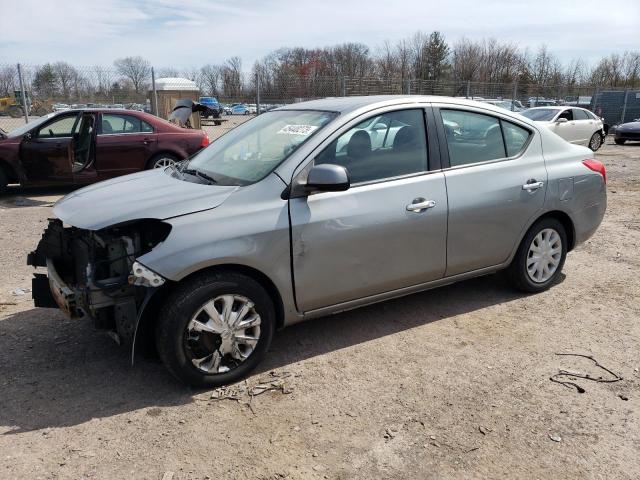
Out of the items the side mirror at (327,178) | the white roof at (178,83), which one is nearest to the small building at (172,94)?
the white roof at (178,83)

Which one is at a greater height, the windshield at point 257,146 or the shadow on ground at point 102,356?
the windshield at point 257,146

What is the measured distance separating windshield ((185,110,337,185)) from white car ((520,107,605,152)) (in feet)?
44.9

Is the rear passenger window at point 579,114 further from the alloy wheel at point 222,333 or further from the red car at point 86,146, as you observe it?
the alloy wheel at point 222,333

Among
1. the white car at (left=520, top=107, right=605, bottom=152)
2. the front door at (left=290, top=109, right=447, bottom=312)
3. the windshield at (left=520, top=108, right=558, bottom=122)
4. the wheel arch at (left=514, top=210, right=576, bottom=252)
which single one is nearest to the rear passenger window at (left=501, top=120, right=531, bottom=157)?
the wheel arch at (left=514, top=210, right=576, bottom=252)

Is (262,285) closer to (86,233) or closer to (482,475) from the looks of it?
(86,233)

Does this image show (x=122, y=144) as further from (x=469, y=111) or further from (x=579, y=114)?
(x=579, y=114)

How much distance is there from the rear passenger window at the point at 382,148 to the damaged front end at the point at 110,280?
125 centimetres

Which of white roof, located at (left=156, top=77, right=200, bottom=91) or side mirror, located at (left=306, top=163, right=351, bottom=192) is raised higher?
white roof, located at (left=156, top=77, right=200, bottom=91)

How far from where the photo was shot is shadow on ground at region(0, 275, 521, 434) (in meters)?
3.13

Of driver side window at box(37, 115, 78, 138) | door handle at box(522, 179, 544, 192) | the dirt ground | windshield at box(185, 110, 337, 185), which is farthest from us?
driver side window at box(37, 115, 78, 138)

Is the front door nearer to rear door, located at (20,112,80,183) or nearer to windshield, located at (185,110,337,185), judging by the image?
windshield, located at (185,110,337,185)

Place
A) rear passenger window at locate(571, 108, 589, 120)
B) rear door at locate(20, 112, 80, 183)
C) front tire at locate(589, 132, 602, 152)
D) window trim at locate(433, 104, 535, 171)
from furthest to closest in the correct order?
front tire at locate(589, 132, 602, 152) → rear passenger window at locate(571, 108, 589, 120) → rear door at locate(20, 112, 80, 183) → window trim at locate(433, 104, 535, 171)

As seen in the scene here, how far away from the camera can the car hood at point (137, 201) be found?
3182 mm

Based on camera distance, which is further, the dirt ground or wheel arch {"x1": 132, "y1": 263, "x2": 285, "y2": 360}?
wheel arch {"x1": 132, "y1": 263, "x2": 285, "y2": 360}
